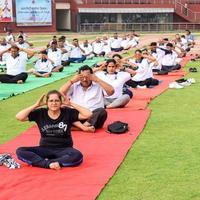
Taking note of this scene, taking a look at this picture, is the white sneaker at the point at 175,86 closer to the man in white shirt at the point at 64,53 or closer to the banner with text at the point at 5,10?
the man in white shirt at the point at 64,53

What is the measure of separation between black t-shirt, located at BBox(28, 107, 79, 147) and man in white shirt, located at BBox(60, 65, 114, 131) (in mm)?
1784

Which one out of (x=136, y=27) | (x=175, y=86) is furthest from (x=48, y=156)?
(x=136, y=27)

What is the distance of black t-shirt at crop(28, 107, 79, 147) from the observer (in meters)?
6.54

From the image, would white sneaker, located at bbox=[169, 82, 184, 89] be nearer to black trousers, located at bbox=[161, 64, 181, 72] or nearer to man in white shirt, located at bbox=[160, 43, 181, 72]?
black trousers, located at bbox=[161, 64, 181, 72]

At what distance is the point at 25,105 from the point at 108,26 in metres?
42.7

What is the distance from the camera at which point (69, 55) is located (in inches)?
886

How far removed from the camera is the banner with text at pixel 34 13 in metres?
51.7

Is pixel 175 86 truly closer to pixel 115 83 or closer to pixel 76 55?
pixel 115 83

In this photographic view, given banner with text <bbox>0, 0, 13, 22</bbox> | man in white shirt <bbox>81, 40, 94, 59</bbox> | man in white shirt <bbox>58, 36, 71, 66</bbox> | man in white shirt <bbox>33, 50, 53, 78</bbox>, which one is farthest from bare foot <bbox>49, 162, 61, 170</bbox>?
banner with text <bbox>0, 0, 13, 22</bbox>

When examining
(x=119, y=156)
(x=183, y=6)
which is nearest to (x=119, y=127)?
(x=119, y=156)

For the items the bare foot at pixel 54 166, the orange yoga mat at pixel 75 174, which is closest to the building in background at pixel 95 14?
the orange yoga mat at pixel 75 174

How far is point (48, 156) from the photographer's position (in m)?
6.54

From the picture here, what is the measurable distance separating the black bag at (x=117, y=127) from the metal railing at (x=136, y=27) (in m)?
44.6

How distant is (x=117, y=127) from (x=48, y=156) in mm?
2121
